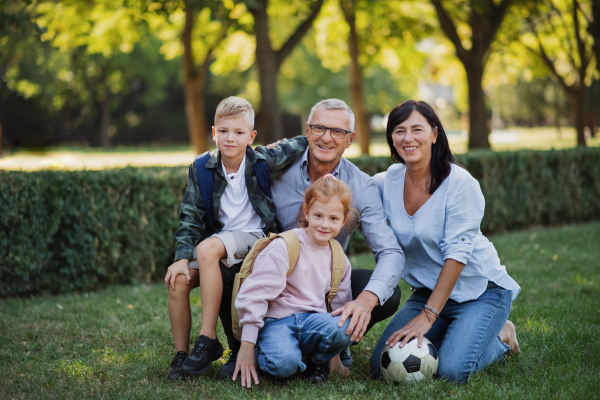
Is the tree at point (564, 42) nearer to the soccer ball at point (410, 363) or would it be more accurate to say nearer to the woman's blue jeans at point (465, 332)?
the woman's blue jeans at point (465, 332)

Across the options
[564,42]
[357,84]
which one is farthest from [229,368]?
[564,42]

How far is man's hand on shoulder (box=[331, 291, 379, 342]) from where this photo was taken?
3.51 meters

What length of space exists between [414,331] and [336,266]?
0.65m

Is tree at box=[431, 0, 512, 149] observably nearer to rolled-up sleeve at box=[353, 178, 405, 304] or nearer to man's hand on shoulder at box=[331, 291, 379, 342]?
rolled-up sleeve at box=[353, 178, 405, 304]

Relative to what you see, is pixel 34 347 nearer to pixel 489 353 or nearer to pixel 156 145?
pixel 489 353

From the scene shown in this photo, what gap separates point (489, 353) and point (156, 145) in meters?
46.5

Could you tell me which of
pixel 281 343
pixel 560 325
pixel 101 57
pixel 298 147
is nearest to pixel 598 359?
pixel 560 325

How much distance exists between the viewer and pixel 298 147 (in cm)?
417

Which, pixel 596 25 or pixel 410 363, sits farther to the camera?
pixel 596 25

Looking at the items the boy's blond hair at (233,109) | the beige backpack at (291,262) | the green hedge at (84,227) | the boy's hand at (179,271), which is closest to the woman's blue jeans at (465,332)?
the beige backpack at (291,262)

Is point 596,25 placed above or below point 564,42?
below

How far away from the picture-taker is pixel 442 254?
383 cm

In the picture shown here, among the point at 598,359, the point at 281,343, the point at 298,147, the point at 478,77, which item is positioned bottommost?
the point at 598,359

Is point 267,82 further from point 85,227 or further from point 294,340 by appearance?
point 294,340
